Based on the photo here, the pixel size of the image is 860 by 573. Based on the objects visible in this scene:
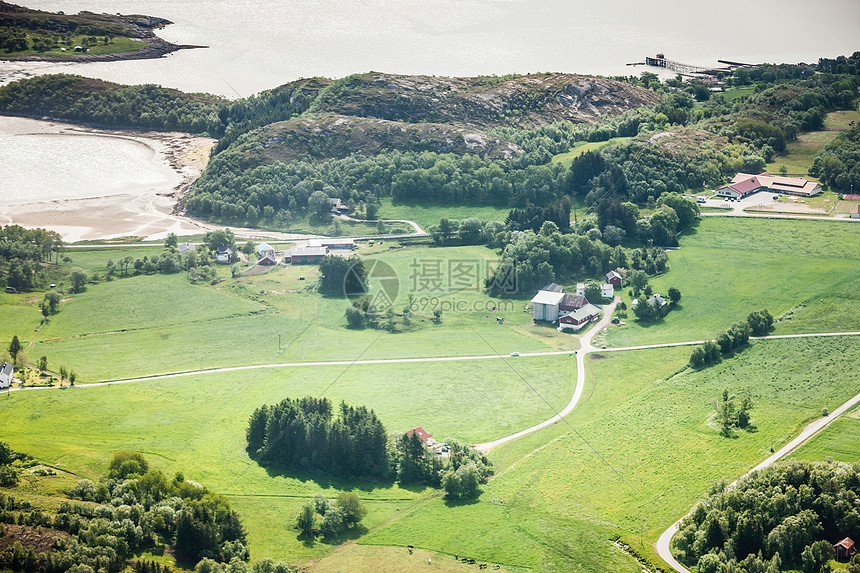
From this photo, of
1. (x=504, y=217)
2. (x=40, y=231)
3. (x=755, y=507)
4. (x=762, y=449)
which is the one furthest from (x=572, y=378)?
(x=40, y=231)

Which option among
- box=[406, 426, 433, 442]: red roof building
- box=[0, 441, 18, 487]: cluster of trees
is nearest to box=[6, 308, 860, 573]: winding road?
box=[406, 426, 433, 442]: red roof building

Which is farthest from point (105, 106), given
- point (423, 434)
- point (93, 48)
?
point (423, 434)

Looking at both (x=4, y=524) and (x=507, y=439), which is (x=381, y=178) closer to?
(x=507, y=439)

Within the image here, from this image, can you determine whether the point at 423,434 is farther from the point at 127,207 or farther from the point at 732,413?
the point at 127,207

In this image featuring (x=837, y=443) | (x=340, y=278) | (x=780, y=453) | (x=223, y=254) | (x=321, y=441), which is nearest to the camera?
(x=837, y=443)

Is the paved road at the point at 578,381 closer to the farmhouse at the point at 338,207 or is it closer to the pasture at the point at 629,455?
the pasture at the point at 629,455

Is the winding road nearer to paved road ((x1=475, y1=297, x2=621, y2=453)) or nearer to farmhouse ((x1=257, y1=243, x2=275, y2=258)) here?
Result: paved road ((x1=475, y1=297, x2=621, y2=453))
